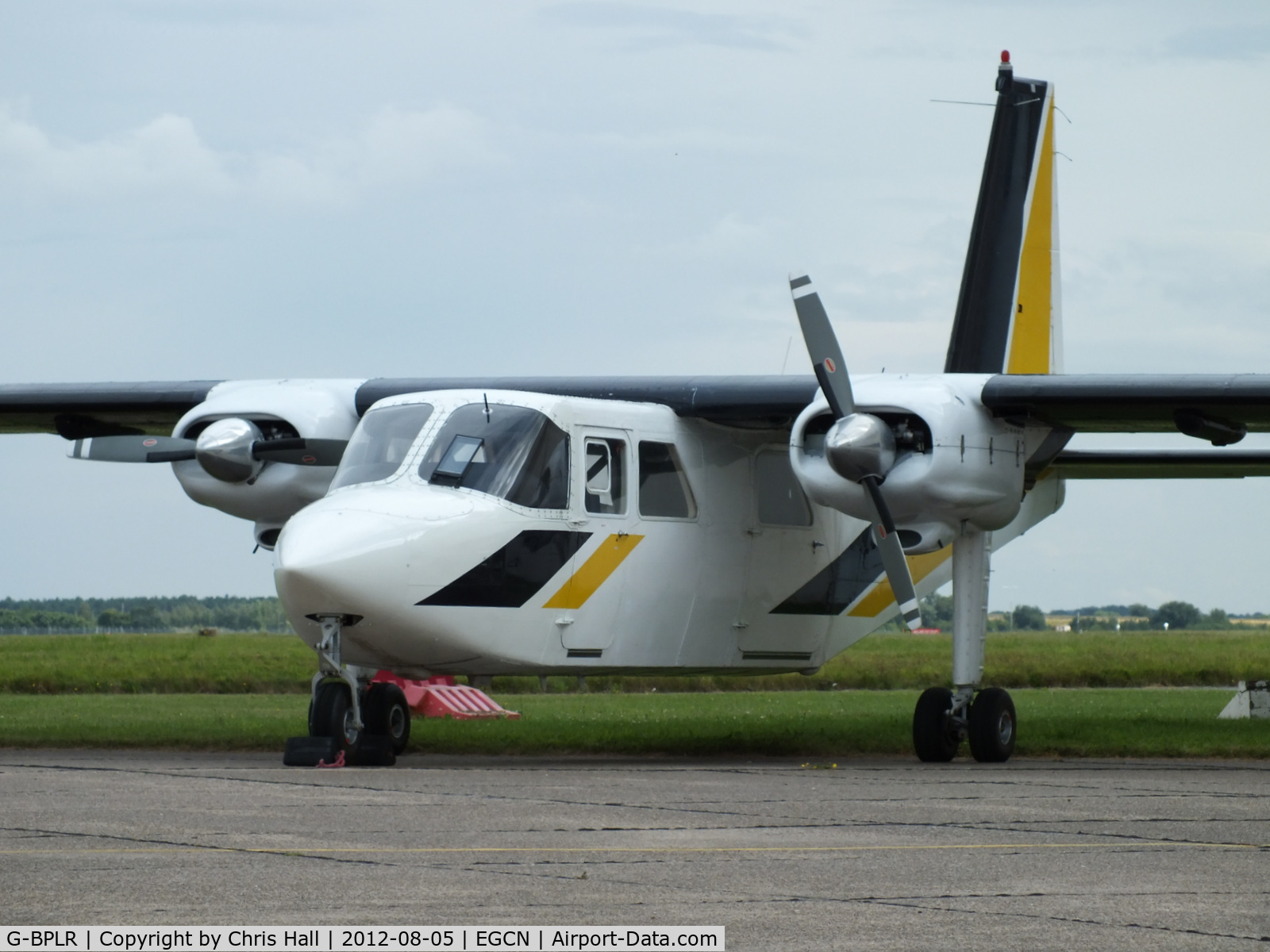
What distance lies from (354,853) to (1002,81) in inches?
509

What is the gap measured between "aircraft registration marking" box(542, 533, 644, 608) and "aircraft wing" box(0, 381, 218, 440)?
218 inches

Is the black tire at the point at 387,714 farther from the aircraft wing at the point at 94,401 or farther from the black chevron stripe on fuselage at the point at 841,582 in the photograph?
the aircraft wing at the point at 94,401

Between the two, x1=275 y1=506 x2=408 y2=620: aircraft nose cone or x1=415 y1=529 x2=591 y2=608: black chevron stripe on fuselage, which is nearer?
x1=275 y1=506 x2=408 y2=620: aircraft nose cone

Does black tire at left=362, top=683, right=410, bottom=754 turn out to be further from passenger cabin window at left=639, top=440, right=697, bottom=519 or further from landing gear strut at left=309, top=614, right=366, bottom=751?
passenger cabin window at left=639, top=440, right=697, bottom=519

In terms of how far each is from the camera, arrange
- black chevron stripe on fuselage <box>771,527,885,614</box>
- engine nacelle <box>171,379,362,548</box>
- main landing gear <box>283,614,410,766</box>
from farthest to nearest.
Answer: black chevron stripe on fuselage <box>771,527,885,614</box>, engine nacelle <box>171,379,362,548</box>, main landing gear <box>283,614,410,766</box>

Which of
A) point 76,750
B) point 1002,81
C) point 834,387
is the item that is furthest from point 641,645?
point 1002,81

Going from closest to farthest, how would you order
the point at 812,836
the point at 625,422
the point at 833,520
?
the point at 812,836
the point at 625,422
the point at 833,520

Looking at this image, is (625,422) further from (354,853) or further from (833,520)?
(354,853)

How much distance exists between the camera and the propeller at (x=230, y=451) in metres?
16.6

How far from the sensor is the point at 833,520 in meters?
18.6

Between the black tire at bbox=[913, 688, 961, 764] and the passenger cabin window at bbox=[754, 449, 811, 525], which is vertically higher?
the passenger cabin window at bbox=[754, 449, 811, 525]

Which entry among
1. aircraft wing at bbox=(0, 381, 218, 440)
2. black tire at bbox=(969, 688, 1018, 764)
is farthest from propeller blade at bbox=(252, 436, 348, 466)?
black tire at bbox=(969, 688, 1018, 764)
